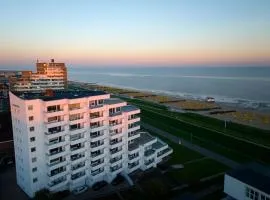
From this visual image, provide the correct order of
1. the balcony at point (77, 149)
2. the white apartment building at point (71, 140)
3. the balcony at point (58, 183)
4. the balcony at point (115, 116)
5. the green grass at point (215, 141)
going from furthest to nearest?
the green grass at point (215, 141) → the balcony at point (115, 116) → the balcony at point (77, 149) → the balcony at point (58, 183) → the white apartment building at point (71, 140)

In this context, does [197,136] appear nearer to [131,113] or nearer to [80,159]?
[131,113]

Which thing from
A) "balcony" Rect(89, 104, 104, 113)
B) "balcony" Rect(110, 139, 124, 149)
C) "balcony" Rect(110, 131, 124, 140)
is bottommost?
"balcony" Rect(110, 139, 124, 149)

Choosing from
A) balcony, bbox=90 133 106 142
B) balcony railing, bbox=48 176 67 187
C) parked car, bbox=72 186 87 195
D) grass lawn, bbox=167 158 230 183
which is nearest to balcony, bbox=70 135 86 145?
balcony, bbox=90 133 106 142

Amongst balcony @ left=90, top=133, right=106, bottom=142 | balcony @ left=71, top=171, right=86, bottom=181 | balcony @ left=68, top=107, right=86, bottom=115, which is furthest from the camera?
balcony @ left=90, top=133, right=106, bottom=142

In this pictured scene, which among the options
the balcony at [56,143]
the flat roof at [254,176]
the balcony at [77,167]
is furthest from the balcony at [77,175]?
the flat roof at [254,176]

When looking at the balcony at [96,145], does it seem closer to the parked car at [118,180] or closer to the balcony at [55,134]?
the balcony at [55,134]

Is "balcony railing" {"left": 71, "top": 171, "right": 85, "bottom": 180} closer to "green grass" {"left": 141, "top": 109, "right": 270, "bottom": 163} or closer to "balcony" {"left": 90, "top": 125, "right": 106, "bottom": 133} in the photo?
"balcony" {"left": 90, "top": 125, "right": 106, "bottom": 133}

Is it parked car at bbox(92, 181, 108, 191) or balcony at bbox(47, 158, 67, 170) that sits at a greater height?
balcony at bbox(47, 158, 67, 170)
